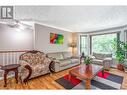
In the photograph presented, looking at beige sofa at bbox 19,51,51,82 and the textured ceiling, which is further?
beige sofa at bbox 19,51,51,82

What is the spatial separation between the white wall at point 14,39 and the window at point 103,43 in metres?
3.93

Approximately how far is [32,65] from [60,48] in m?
2.21

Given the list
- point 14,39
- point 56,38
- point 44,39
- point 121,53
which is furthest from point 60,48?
point 121,53

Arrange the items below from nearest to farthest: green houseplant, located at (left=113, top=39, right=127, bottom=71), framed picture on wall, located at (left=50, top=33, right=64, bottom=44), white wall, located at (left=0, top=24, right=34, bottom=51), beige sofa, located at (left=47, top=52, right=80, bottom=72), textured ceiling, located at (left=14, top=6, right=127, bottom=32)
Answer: textured ceiling, located at (left=14, top=6, right=127, bottom=32) < white wall, located at (left=0, top=24, right=34, bottom=51) < beige sofa, located at (left=47, top=52, right=80, bottom=72) < green houseplant, located at (left=113, top=39, right=127, bottom=71) < framed picture on wall, located at (left=50, top=33, right=64, bottom=44)

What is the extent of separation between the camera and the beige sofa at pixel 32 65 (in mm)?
2823

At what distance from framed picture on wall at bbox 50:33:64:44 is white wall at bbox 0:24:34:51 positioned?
101 centimetres

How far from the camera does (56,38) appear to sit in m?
4.95

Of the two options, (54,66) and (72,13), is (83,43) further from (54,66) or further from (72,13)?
(72,13)

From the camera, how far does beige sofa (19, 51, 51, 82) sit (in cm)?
282

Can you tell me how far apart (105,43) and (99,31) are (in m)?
0.81

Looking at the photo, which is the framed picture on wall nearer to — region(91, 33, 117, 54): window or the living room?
the living room

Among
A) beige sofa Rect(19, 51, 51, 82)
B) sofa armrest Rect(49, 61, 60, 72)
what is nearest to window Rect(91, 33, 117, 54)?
sofa armrest Rect(49, 61, 60, 72)
